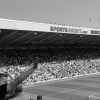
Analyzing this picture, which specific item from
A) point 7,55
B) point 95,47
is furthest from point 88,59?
point 7,55

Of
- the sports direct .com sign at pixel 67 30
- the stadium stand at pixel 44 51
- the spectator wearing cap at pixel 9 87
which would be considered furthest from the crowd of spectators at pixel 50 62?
the spectator wearing cap at pixel 9 87

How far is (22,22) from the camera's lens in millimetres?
25344

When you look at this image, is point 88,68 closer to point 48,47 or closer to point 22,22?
point 48,47

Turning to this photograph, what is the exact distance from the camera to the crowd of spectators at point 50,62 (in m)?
30.0

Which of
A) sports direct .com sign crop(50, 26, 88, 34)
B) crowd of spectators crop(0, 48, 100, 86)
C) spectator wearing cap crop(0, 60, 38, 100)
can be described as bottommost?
spectator wearing cap crop(0, 60, 38, 100)

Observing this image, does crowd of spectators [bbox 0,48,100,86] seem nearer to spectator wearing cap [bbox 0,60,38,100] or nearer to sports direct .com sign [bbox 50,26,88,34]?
sports direct .com sign [bbox 50,26,88,34]

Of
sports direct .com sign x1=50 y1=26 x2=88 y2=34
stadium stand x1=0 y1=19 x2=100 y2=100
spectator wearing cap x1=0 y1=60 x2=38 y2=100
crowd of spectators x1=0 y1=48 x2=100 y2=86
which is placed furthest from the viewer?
crowd of spectators x1=0 y1=48 x2=100 y2=86

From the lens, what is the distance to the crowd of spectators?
98.3 feet

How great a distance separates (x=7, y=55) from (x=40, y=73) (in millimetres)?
5226

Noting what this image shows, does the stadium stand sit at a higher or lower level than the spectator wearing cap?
higher

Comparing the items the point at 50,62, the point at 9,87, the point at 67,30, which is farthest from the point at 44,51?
the point at 9,87

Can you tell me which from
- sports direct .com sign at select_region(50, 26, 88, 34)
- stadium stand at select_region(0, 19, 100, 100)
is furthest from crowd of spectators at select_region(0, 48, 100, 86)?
sports direct .com sign at select_region(50, 26, 88, 34)

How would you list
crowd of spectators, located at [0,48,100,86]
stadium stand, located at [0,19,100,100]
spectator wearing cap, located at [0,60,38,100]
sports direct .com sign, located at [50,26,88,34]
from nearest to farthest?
spectator wearing cap, located at [0,60,38,100], stadium stand, located at [0,19,100,100], sports direct .com sign, located at [50,26,88,34], crowd of spectators, located at [0,48,100,86]

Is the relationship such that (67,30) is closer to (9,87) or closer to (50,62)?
(50,62)
